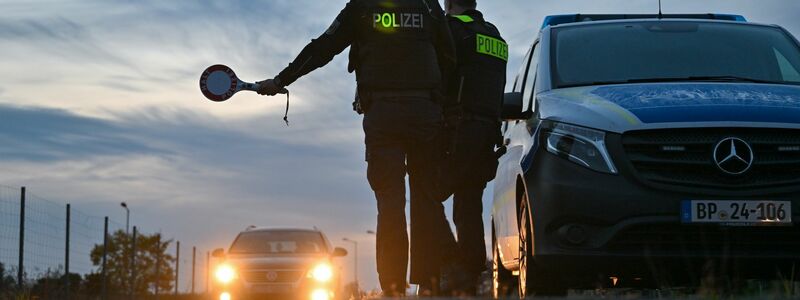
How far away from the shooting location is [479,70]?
845 centimetres

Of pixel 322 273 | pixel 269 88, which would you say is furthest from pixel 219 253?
pixel 269 88

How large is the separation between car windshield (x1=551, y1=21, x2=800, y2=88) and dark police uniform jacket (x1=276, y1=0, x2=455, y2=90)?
2.78ft

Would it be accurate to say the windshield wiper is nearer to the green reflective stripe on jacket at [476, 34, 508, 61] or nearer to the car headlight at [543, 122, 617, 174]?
the car headlight at [543, 122, 617, 174]

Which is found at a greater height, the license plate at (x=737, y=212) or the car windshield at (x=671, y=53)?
the car windshield at (x=671, y=53)

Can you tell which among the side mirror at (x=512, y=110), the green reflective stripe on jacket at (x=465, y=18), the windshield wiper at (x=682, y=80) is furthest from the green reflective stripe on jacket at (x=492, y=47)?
the windshield wiper at (x=682, y=80)

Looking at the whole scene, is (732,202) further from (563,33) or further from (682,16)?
(682,16)

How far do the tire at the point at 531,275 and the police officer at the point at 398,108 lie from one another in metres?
0.51

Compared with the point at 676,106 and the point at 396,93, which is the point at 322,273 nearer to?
the point at 396,93

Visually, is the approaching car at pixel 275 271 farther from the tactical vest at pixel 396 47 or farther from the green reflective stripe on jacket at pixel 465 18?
the tactical vest at pixel 396 47

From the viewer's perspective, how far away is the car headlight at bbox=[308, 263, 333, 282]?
22.0m

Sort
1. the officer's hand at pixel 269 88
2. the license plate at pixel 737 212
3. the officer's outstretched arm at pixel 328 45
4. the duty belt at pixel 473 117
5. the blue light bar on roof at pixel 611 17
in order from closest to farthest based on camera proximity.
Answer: the license plate at pixel 737 212
the officer's outstretched arm at pixel 328 45
the officer's hand at pixel 269 88
the duty belt at pixel 473 117
the blue light bar on roof at pixel 611 17

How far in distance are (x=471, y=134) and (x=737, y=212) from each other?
89.2 inches

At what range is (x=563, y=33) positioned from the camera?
820cm

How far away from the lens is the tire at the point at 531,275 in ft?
23.1
